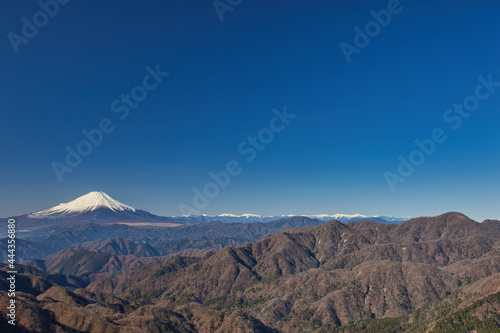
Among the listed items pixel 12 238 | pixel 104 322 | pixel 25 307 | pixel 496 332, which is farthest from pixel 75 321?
pixel 496 332

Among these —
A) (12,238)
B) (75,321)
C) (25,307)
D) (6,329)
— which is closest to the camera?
(12,238)

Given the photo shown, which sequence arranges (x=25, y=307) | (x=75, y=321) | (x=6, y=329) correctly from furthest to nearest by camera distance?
(x=75, y=321) → (x=25, y=307) → (x=6, y=329)

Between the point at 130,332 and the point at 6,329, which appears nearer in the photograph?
the point at 6,329

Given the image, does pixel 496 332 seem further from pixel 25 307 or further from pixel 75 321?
pixel 25 307

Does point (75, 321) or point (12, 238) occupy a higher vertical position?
point (12, 238)

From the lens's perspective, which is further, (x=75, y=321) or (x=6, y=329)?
(x=75, y=321)

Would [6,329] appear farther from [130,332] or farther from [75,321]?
[130,332]

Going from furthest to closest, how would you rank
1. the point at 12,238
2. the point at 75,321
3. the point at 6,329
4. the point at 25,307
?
1. the point at 75,321
2. the point at 25,307
3. the point at 6,329
4. the point at 12,238

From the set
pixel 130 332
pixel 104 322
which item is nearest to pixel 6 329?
pixel 104 322

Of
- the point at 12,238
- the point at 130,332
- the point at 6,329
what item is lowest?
the point at 130,332
